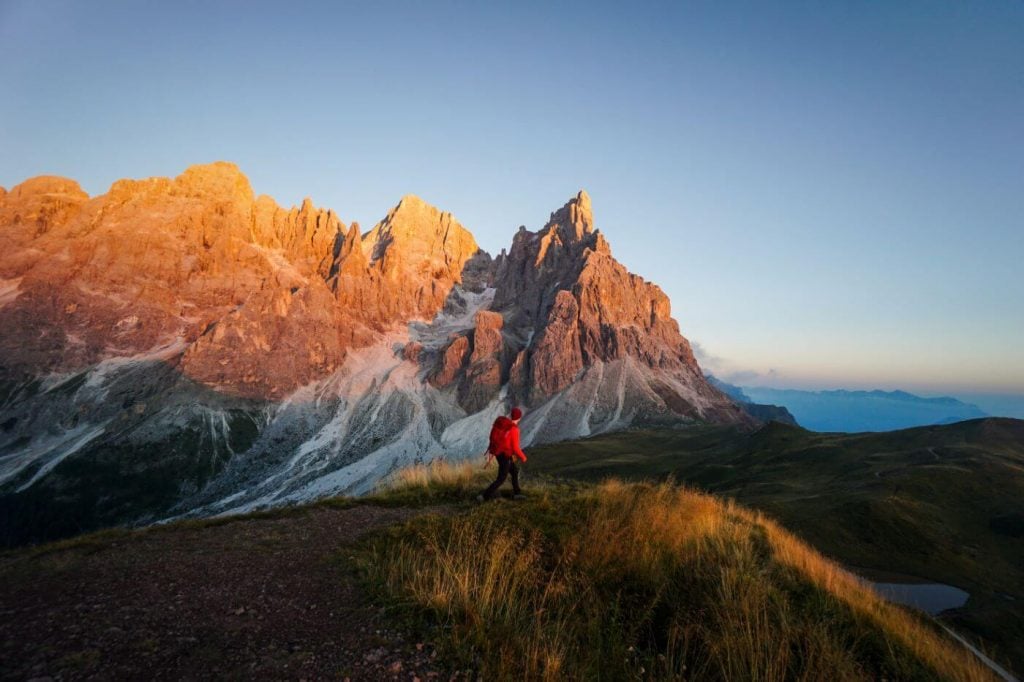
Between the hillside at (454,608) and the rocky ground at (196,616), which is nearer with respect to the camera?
the rocky ground at (196,616)

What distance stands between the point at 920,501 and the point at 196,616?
40.9 meters

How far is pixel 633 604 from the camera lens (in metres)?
8.38

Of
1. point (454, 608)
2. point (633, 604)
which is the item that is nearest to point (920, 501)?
point (633, 604)

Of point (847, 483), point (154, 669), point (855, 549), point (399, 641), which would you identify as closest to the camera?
point (154, 669)

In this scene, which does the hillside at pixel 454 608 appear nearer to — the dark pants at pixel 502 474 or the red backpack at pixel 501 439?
the dark pants at pixel 502 474

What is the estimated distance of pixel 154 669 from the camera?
5730 mm

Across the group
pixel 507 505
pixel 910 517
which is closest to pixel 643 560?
pixel 507 505

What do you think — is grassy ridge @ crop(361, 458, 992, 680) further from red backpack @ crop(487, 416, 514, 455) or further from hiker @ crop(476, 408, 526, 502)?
red backpack @ crop(487, 416, 514, 455)

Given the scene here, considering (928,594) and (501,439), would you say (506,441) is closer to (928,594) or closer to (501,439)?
(501,439)

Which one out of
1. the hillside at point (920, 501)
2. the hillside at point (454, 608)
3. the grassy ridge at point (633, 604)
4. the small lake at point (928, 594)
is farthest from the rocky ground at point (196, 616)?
the small lake at point (928, 594)

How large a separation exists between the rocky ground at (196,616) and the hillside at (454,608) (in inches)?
1.4

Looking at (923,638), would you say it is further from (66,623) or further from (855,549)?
(855,549)

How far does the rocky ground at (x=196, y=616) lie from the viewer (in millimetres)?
5750

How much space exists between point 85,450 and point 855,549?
651ft
